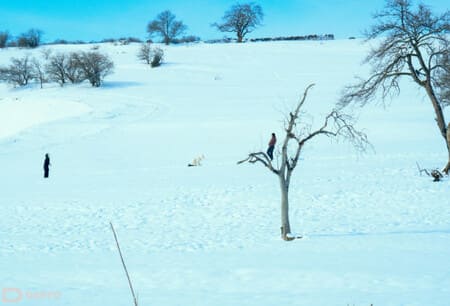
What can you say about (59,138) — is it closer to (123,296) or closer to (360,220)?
(360,220)

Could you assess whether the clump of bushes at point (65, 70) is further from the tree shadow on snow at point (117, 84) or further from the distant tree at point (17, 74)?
the tree shadow on snow at point (117, 84)

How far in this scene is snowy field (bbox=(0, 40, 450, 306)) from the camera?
7.66 meters

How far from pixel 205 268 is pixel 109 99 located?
1715 inches

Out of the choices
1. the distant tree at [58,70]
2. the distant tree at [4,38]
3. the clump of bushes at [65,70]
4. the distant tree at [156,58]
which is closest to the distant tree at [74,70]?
the clump of bushes at [65,70]

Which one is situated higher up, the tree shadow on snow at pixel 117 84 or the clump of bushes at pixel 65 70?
the clump of bushes at pixel 65 70

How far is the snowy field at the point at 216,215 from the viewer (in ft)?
25.1

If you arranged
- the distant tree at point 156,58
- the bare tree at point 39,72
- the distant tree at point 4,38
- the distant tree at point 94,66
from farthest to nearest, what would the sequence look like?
the distant tree at point 4,38 < the distant tree at point 156,58 < the bare tree at point 39,72 < the distant tree at point 94,66

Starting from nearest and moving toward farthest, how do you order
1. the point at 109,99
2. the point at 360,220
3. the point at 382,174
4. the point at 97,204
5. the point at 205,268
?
the point at 205,268
the point at 360,220
the point at 97,204
the point at 382,174
the point at 109,99

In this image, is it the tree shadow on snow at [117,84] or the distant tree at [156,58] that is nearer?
the tree shadow on snow at [117,84]

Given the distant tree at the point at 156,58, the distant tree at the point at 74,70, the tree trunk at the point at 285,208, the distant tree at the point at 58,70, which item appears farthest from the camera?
the distant tree at the point at 156,58

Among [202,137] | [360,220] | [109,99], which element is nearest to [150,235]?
A: [360,220]

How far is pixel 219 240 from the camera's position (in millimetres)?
11562

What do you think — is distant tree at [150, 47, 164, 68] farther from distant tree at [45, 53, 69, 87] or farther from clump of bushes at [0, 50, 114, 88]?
distant tree at [45, 53, 69, 87]

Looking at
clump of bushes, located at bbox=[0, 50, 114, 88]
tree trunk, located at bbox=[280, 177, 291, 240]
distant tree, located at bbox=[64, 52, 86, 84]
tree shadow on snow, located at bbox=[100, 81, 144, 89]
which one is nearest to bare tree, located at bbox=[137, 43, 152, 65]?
clump of bushes, located at bbox=[0, 50, 114, 88]
